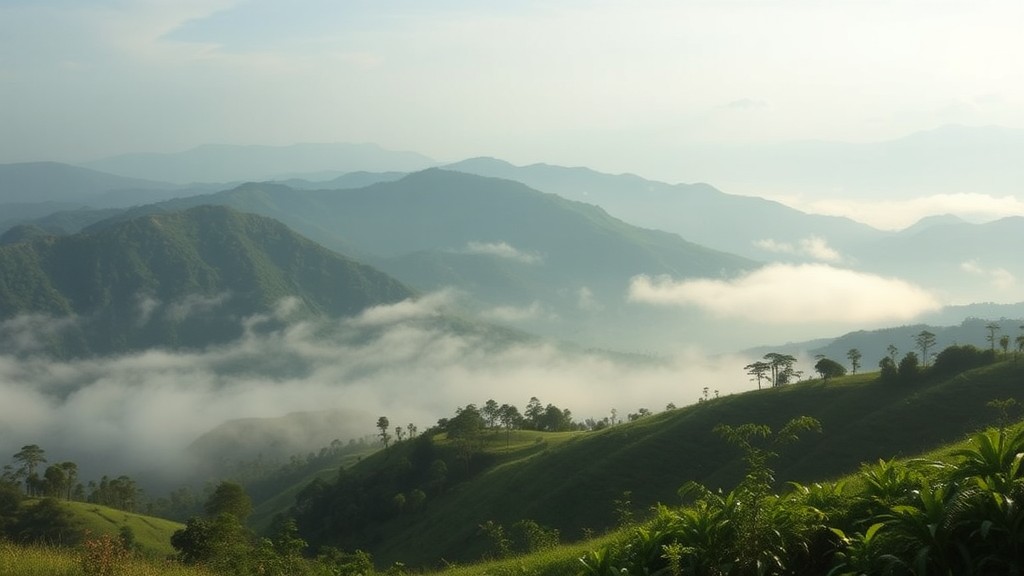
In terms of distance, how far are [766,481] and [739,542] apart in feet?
6.27

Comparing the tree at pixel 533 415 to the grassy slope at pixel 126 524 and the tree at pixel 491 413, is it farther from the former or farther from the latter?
the grassy slope at pixel 126 524

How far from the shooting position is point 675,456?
252 ft

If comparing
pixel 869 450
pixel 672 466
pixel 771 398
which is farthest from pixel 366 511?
pixel 869 450

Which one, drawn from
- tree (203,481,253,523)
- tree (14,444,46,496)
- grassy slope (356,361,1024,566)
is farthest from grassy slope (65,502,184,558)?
grassy slope (356,361,1024,566)

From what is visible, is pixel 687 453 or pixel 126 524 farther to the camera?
pixel 126 524

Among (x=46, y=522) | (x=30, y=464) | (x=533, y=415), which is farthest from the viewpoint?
(x=533, y=415)

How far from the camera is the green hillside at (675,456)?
217ft

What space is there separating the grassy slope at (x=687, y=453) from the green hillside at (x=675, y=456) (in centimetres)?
14

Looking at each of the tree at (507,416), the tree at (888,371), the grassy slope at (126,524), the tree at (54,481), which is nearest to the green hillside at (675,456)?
the tree at (888,371)

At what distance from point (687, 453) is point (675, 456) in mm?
1293

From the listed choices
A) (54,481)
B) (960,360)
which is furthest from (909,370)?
(54,481)

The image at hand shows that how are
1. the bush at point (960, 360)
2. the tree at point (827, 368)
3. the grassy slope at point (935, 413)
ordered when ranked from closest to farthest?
1. the grassy slope at point (935, 413)
2. the bush at point (960, 360)
3. the tree at point (827, 368)

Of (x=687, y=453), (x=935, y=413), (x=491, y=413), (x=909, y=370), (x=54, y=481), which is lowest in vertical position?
(x=54, y=481)

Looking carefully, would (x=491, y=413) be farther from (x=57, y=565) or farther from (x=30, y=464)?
(x=57, y=565)
